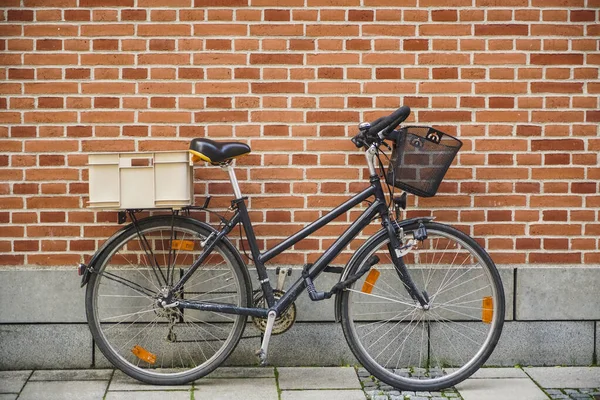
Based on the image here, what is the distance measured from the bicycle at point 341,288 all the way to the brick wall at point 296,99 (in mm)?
320

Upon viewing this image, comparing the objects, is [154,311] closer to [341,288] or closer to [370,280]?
[341,288]

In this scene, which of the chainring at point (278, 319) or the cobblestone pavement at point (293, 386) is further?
the chainring at point (278, 319)

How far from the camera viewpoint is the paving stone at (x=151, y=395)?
4812mm

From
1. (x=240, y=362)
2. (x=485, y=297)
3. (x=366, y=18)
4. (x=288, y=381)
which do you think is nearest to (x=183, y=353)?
(x=240, y=362)

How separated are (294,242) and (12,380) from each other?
1879mm

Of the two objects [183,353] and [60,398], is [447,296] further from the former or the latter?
[60,398]

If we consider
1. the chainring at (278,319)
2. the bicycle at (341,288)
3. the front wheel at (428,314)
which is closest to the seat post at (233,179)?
the bicycle at (341,288)

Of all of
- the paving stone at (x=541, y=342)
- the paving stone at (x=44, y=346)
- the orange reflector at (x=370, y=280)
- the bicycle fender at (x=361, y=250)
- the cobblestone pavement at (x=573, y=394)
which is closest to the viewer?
the cobblestone pavement at (x=573, y=394)

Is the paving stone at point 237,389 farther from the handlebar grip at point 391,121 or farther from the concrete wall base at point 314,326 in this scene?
the handlebar grip at point 391,121

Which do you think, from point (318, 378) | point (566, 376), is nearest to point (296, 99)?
point (318, 378)

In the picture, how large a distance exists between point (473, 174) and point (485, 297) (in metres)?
0.77

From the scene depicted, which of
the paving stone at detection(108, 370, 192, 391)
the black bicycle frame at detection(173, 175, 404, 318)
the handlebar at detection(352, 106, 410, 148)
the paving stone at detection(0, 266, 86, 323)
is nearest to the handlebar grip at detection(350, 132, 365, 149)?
the handlebar at detection(352, 106, 410, 148)

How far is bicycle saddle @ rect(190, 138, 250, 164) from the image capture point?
4.75 metres

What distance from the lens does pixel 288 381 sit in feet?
16.6
